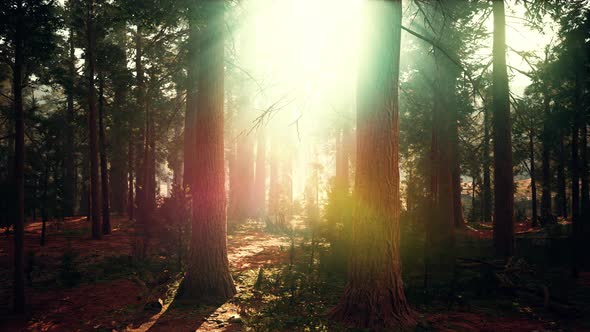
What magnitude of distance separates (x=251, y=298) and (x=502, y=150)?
844 cm

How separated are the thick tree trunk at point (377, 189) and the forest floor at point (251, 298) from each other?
56cm

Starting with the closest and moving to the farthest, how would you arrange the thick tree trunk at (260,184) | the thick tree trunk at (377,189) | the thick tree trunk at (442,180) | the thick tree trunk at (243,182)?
the thick tree trunk at (377,189), the thick tree trunk at (442,180), the thick tree trunk at (243,182), the thick tree trunk at (260,184)

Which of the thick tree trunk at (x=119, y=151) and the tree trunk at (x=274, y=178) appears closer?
the thick tree trunk at (x=119, y=151)

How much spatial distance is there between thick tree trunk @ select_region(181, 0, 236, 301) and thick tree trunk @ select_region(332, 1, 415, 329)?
10.5 ft

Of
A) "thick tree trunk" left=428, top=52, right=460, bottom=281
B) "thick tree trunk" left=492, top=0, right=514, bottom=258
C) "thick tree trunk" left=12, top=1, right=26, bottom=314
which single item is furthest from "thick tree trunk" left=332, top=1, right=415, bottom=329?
"thick tree trunk" left=12, top=1, right=26, bottom=314

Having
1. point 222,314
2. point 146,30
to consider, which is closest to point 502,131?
point 222,314

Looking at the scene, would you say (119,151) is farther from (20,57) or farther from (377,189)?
(377,189)

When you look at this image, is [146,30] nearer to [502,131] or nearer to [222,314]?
[222,314]

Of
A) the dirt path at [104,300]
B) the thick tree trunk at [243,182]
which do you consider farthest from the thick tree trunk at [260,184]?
the dirt path at [104,300]

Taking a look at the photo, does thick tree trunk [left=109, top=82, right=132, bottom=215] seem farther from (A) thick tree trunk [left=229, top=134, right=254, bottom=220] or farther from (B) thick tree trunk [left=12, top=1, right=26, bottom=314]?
(B) thick tree trunk [left=12, top=1, right=26, bottom=314]

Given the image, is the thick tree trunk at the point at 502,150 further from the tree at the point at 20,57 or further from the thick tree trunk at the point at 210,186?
the tree at the point at 20,57

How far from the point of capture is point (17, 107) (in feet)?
27.3

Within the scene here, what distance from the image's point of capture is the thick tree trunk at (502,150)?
10070 mm

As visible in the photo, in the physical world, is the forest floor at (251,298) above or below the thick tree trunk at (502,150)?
below
